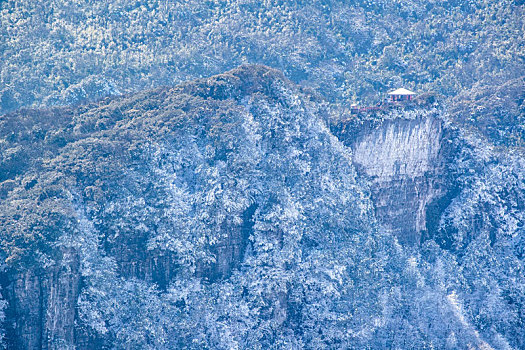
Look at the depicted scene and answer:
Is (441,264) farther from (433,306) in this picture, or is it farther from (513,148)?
(513,148)

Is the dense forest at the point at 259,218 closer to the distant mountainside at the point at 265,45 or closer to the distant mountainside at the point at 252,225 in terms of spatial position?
the distant mountainside at the point at 252,225

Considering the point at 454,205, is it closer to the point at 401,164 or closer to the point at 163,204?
the point at 401,164

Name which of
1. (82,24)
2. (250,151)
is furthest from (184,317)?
(82,24)

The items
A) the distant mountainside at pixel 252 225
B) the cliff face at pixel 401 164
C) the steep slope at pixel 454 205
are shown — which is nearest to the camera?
the distant mountainside at pixel 252 225

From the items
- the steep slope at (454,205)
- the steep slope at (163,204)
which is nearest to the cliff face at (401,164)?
the steep slope at (454,205)

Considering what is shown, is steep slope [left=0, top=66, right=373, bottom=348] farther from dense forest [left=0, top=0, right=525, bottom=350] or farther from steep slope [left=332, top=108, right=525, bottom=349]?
steep slope [left=332, top=108, right=525, bottom=349]

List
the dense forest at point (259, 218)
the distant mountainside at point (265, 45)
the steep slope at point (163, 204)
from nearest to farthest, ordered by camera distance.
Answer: the steep slope at point (163, 204) → the dense forest at point (259, 218) → the distant mountainside at point (265, 45)
